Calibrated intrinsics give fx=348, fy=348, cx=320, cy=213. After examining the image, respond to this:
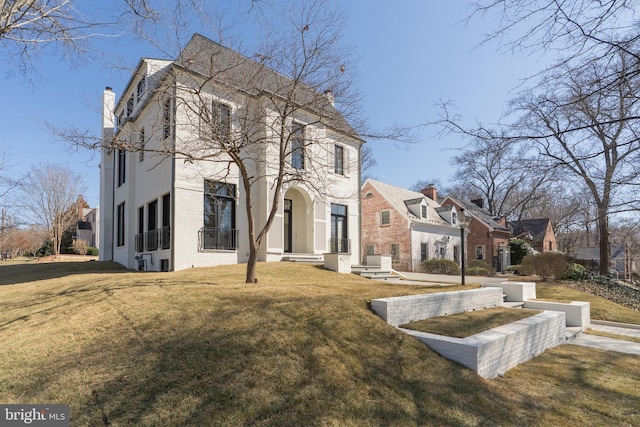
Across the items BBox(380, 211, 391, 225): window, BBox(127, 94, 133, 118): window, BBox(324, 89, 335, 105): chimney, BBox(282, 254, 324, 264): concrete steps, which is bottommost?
BBox(282, 254, 324, 264): concrete steps

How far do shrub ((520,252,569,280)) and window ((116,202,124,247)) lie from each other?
2021cm

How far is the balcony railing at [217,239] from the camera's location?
41.0 feet

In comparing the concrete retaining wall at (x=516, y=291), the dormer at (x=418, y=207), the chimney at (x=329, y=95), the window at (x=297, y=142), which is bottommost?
the concrete retaining wall at (x=516, y=291)

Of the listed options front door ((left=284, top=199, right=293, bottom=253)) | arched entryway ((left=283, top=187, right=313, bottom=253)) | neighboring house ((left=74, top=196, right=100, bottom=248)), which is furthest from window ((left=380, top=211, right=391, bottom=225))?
neighboring house ((left=74, top=196, right=100, bottom=248))

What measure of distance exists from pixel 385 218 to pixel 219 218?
15443mm

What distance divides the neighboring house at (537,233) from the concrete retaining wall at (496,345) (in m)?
34.2

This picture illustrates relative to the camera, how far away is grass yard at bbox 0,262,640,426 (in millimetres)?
3424

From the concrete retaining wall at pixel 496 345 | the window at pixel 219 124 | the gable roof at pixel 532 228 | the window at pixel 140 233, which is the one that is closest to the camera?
the concrete retaining wall at pixel 496 345

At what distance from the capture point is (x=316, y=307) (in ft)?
19.2

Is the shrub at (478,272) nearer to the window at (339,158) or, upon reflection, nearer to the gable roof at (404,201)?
the gable roof at (404,201)

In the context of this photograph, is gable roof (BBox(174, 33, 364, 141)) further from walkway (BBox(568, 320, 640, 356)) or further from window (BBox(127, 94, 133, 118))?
window (BBox(127, 94, 133, 118))

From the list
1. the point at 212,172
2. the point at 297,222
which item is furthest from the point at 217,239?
the point at 297,222

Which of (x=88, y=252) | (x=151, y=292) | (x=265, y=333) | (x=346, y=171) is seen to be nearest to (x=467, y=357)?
(x=265, y=333)

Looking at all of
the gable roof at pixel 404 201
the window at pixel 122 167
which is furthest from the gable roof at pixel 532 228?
the window at pixel 122 167
